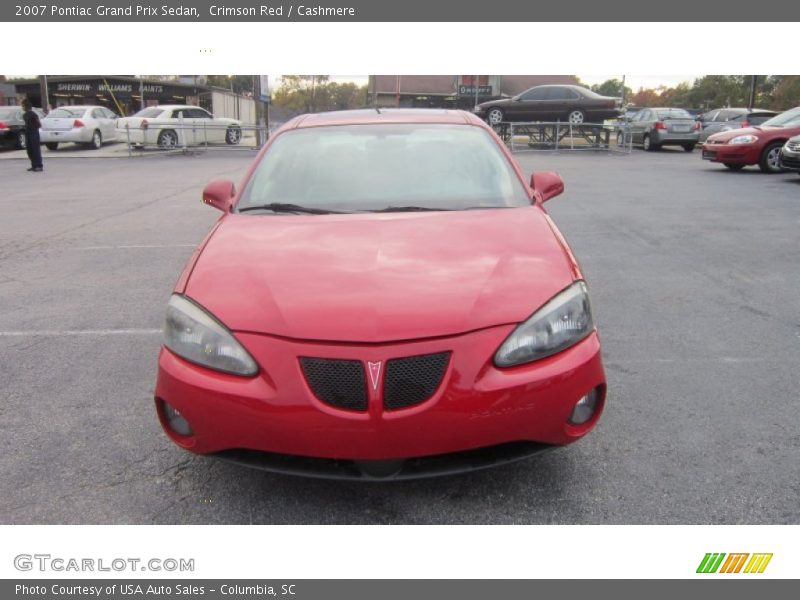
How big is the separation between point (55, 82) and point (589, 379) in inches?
2176

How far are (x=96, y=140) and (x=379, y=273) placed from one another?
87.2 ft

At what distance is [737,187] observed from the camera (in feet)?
41.5

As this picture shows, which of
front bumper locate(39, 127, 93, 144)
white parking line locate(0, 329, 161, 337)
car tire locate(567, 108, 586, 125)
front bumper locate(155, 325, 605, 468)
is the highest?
car tire locate(567, 108, 586, 125)

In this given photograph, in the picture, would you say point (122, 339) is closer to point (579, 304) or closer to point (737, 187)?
point (579, 304)

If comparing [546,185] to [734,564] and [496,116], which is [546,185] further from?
[496,116]

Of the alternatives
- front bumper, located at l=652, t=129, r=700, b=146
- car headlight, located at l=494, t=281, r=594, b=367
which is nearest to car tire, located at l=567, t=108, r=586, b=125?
front bumper, located at l=652, t=129, r=700, b=146

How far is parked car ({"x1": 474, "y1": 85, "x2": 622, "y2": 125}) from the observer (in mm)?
24422

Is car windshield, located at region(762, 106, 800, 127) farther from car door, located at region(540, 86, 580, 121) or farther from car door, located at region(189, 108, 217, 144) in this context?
car door, located at region(189, 108, 217, 144)

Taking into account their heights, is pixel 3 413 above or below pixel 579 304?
below

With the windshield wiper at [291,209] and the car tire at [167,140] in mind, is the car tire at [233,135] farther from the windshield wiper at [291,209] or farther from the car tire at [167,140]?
the windshield wiper at [291,209]

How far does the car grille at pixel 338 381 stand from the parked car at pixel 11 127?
87.9 ft

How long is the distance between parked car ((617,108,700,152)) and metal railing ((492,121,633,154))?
2.17ft

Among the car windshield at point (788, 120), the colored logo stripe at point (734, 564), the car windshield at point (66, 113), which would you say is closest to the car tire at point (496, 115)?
the car windshield at point (788, 120)

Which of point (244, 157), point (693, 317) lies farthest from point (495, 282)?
point (244, 157)
